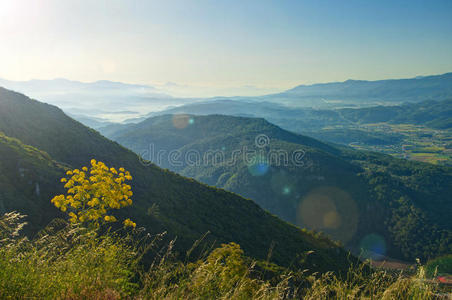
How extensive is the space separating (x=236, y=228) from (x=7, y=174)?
2813cm

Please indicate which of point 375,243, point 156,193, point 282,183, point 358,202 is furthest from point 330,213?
point 156,193

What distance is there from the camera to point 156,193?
37.3 meters

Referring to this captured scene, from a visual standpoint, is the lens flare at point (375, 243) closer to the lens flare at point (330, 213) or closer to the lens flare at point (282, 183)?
the lens flare at point (330, 213)

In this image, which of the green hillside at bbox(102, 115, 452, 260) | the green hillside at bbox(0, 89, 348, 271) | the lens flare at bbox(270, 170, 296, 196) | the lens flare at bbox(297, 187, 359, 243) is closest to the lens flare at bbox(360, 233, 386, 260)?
the green hillside at bbox(102, 115, 452, 260)

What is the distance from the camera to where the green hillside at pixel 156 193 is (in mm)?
24109

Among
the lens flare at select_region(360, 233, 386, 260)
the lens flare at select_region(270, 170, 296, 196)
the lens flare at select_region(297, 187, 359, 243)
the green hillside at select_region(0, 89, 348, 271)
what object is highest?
the green hillside at select_region(0, 89, 348, 271)

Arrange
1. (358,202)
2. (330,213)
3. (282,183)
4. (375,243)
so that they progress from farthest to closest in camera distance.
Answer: (282,183) < (330,213) < (358,202) < (375,243)

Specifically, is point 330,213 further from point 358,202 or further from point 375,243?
point 375,243

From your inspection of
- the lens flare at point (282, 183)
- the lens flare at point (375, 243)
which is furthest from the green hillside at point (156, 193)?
the lens flare at point (282, 183)

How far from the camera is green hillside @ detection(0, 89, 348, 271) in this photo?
79.1ft

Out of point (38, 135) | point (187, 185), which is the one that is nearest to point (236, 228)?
point (187, 185)

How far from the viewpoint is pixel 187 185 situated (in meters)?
46.3

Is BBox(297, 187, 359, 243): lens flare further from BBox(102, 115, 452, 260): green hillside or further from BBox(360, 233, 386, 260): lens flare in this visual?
BBox(360, 233, 386, 260): lens flare

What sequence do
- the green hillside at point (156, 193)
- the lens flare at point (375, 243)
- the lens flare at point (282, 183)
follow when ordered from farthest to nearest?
1. the lens flare at point (282, 183)
2. the lens flare at point (375, 243)
3. the green hillside at point (156, 193)
